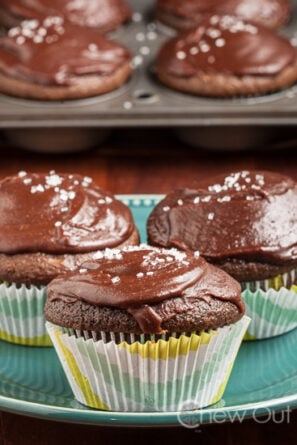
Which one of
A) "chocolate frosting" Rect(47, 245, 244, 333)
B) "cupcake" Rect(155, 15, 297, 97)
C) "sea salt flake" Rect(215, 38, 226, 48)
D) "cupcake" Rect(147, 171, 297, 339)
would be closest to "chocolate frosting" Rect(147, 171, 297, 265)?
"cupcake" Rect(147, 171, 297, 339)

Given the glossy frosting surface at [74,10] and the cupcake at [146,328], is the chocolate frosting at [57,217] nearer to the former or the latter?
the cupcake at [146,328]

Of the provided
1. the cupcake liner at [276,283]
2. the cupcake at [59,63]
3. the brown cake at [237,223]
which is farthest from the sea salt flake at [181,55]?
the cupcake liner at [276,283]

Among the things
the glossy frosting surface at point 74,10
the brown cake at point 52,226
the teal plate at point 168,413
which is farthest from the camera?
the glossy frosting surface at point 74,10

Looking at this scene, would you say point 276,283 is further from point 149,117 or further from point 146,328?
point 149,117

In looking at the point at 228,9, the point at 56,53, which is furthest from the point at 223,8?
the point at 56,53

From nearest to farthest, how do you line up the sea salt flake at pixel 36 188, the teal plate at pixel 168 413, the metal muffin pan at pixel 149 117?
the teal plate at pixel 168 413, the sea salt flake at pixel 36 188, the metal muffin pan at pixel 149 117

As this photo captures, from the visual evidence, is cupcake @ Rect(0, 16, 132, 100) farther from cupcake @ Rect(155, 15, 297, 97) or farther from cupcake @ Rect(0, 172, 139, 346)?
cupcake @ Rect(0, 172, 139, 346)
